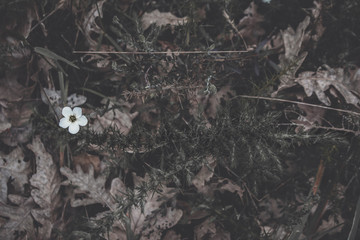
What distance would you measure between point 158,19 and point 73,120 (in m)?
1.46

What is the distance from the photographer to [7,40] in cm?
342

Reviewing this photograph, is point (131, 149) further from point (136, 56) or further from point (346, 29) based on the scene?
point (346, 29)

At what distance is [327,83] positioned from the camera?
Answer: 337 cm

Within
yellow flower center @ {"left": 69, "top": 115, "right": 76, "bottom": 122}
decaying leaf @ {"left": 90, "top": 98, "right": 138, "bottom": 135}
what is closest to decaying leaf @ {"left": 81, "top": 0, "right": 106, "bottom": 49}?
decaying leaf @ {"left": 90, "top": 98, "right": 138, "bottom": 135}

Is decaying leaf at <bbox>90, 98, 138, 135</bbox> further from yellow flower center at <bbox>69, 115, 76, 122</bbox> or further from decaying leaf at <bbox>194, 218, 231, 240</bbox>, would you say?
decaying leaf at <bbox>194, 218, 231, 240</bbox>

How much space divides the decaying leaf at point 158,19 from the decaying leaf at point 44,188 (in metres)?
1.72

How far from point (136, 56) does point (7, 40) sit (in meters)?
1.37

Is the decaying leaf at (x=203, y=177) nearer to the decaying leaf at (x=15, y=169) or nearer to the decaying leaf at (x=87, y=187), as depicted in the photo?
the decaying leaf at (x=87, y=187)

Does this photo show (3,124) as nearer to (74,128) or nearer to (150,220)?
(74,128)

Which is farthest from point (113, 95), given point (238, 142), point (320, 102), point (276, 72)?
point (320, 102)

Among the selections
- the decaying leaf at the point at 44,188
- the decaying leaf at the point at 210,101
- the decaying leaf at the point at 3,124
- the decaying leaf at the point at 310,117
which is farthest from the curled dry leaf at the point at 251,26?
the decaying leaf at the point at 3,124

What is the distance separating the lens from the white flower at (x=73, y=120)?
3031 millimetres

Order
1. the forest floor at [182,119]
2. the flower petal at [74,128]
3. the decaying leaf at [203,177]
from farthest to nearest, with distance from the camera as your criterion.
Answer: the decaying leaf at [203,177] < the forest floor at [182,119] < the flower petal at [74,128]

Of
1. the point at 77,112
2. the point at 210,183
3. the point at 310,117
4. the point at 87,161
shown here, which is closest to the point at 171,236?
the point at 210,183
